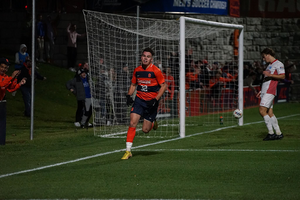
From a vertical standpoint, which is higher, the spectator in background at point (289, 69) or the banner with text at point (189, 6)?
the banner with text at point (189, 6)

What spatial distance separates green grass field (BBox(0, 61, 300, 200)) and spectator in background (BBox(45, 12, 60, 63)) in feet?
36.3

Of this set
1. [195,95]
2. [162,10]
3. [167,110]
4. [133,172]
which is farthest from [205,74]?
[133,172]

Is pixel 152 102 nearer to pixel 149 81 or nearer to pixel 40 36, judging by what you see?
pixel 149 81

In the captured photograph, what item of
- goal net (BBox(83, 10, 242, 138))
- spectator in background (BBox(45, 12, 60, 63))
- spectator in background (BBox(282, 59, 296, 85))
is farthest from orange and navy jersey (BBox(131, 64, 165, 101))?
spectator in background (BBox(282, 59, 296, 85))

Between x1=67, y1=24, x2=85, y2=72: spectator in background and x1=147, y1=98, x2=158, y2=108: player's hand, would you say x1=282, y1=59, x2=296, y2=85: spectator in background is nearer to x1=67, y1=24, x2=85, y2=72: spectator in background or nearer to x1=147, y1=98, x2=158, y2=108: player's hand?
x1=67, y1=24, x2=85, y2=72: spectator in background

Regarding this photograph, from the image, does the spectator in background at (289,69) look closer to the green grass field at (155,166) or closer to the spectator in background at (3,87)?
the green grass field at (155,166)

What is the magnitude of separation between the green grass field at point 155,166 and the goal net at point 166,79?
1002mm

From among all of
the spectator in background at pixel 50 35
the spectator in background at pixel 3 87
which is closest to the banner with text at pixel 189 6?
the spectator in background at pixel 50 35

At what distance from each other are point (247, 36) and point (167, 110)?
1287 cm

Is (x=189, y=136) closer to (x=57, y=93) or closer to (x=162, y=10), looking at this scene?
(x=57, y=93)

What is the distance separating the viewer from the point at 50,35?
26.1 metres

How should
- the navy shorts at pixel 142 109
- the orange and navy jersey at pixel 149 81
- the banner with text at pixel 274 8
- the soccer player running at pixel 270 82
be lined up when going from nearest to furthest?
the navy shorts at pixel 142 109
the orange and navy jersey at pixel 149 81
the soccer player running at pixel 270 82
the banner with text at pixel 274 8

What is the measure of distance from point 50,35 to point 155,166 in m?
18.4

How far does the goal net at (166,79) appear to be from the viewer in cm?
1506
